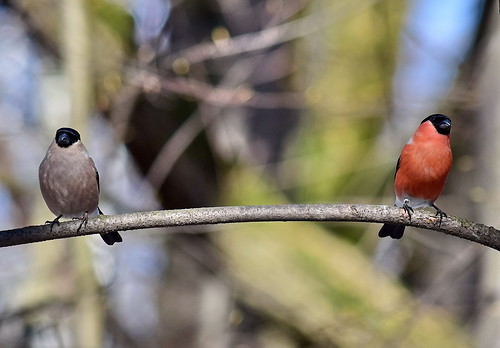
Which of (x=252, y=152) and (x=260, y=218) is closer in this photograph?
(x=260, y=218)

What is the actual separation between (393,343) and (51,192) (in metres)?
3.30

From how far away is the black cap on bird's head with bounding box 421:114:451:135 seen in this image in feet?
12.3

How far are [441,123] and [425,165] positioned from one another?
0.80 feet

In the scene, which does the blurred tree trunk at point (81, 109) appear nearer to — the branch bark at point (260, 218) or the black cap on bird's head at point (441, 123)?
the branch bark at point (260, 218)

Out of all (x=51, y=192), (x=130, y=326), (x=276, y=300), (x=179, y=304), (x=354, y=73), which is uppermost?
(x=354, y=73)

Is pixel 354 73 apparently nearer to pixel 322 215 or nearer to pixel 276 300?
pixel 276 300

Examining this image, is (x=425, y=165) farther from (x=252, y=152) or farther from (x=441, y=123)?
(x=252, y=152)

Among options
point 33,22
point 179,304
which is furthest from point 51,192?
point 179,304

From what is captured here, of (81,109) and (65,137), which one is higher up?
(65,137)

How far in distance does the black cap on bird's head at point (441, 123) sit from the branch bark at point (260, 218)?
0.70m

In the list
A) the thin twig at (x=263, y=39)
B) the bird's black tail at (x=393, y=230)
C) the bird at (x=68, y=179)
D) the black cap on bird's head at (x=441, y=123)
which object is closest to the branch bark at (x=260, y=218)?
the bird's black tail at (x=393, y=230)

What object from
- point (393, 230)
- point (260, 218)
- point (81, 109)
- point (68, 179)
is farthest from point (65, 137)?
point (393, 230)

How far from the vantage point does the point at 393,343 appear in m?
6.16

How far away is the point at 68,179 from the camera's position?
4.21 meters
